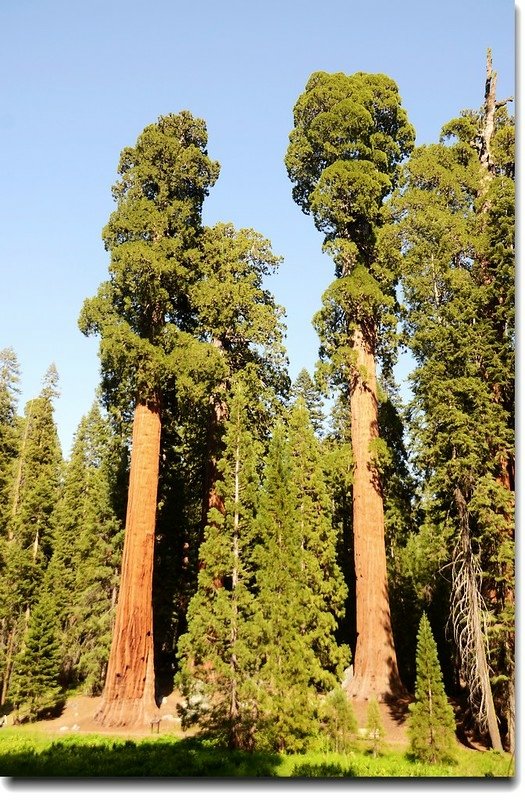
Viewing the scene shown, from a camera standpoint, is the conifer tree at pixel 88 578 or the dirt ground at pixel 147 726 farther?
the conifer tree at pixel 88 578

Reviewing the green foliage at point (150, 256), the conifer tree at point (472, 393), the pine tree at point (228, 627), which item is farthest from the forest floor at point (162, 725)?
the green foliage at point (150, 256)

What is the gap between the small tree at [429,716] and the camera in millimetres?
7922

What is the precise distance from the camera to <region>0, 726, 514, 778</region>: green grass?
7.04 m

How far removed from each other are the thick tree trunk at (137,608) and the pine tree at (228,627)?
169cm

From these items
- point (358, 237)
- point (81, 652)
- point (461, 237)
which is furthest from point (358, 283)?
point (81, 652)

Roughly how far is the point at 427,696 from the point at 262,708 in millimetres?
2637

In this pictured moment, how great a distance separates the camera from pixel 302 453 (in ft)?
50.1

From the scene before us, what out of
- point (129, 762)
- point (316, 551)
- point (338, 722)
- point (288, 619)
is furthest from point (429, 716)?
point (316, 551)

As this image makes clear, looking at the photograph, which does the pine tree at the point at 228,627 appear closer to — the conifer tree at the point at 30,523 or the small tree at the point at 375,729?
the small tree at the point at 375,729

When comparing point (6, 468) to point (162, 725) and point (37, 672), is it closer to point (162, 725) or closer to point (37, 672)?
point (37, 672)

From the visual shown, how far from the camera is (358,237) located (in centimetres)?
1459

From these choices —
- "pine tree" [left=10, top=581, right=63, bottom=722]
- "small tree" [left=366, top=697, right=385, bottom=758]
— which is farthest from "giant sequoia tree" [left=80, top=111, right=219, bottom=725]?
"small tree" [left=366, top=697, right=385, bottom=758]

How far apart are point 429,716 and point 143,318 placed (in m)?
9.96

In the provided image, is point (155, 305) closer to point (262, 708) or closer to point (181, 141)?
point (181, 141)
